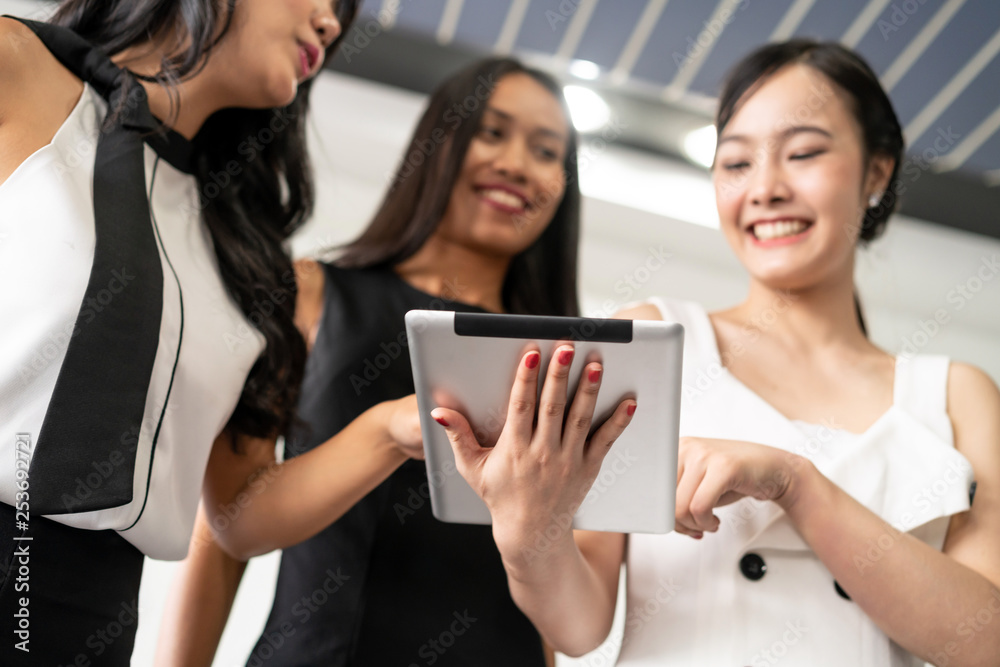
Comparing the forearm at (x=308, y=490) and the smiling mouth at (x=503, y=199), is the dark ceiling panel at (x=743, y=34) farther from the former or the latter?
the forearm at (x=308, y=490)

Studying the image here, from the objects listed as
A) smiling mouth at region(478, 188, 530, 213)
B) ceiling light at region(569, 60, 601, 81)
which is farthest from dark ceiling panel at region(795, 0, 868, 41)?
smiling mouth at region(478, 188, 530, 213)

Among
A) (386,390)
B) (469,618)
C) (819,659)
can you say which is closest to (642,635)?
(819,659)

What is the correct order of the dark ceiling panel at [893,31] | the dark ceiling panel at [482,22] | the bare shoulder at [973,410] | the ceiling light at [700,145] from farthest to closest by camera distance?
1. the ceiling light at [700,145]
2. the dark ceiling panel at [482,22]
3. the dark ceiling panel at [893,31]
4. the bare shoulder at [973,410]

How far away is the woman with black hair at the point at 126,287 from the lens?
38.8 inches

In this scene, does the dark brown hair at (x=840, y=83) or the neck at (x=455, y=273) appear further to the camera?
the neck at (x=455, y=273)

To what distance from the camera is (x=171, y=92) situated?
4.60 feet

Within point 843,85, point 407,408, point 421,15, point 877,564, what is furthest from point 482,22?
point 877,564

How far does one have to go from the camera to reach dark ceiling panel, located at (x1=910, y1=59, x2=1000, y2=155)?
9.30 ft

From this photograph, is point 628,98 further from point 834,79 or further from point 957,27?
point 834,79

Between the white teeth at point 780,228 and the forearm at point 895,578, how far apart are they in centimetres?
47

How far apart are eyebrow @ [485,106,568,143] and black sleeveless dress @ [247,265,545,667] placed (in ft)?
2.03

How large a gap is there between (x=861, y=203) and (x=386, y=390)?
969mm

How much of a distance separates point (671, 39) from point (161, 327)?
2145 millimetres

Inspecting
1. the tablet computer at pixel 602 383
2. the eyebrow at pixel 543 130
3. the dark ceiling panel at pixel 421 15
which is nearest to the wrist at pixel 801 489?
the tablet computer at pixel 602 383
